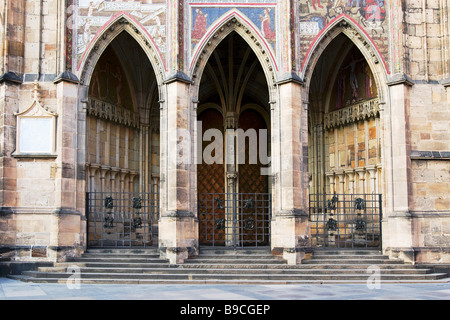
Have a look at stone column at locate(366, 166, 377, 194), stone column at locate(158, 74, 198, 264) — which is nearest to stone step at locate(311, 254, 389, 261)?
stone column at locate(366, 166, 377, 194)

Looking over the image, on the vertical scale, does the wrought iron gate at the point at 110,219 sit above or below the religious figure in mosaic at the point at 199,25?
below

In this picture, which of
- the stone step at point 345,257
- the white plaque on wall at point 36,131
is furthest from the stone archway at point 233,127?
the white plaque on wall at point 36,131

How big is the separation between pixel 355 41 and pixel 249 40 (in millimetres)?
A: 2978

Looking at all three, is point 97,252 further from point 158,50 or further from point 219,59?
point 219,59

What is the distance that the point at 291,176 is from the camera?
47.8ft

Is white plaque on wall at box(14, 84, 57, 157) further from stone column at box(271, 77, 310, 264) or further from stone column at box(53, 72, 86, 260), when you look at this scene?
stone column at box(271, 77, 310, 264)

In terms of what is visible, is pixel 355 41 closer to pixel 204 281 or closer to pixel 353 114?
pixel 353 114

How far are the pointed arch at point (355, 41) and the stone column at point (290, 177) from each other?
2.69ft

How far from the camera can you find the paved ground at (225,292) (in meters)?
10.5

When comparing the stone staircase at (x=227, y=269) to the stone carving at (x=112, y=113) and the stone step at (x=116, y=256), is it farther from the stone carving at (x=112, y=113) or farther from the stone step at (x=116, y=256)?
the stone carving at (x=112, y=113)

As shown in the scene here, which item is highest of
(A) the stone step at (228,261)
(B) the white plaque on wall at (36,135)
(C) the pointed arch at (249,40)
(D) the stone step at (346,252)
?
(C) the pointed arch at (249,40)

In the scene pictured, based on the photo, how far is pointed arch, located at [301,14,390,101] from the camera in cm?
1537

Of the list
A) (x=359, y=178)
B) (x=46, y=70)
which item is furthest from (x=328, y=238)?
(x=46, y=70)

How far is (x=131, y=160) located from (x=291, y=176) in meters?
6.02
